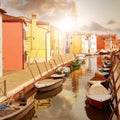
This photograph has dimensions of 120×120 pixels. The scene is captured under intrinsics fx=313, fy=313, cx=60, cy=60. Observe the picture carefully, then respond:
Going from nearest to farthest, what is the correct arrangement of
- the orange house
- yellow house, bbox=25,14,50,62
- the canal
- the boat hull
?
the canal
the boat hull
the orange house
yellow house, bbox=25,14,50,62

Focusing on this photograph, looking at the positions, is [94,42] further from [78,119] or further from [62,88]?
[78,119]

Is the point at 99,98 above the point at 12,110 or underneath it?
underneath

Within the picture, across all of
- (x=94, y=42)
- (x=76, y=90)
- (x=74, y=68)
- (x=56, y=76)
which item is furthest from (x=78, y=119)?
(x=94, y=42)

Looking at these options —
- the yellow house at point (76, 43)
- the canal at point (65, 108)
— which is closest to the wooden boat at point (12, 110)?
the canal at point (65, 108)

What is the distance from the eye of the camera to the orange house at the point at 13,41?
30.9 metres

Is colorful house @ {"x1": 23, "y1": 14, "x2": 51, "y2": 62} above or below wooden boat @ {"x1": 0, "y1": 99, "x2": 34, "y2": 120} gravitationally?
above

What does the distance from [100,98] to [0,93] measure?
555 cm

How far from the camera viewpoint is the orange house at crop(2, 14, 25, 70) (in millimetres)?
30922

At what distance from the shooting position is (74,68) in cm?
4684

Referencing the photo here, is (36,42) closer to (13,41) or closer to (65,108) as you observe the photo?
(13,41)

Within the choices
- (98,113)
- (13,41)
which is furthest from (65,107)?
(13,41)

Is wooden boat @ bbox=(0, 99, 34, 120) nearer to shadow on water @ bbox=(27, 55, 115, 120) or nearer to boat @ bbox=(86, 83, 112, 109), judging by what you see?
shadow on water @ bbox=(27, 55, 115, 120)

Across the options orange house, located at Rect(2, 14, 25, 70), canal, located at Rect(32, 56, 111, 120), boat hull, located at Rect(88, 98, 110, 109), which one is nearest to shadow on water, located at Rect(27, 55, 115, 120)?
canal, located at Rect(32, 56, 111, 120)

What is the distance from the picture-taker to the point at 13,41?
31578 mm
